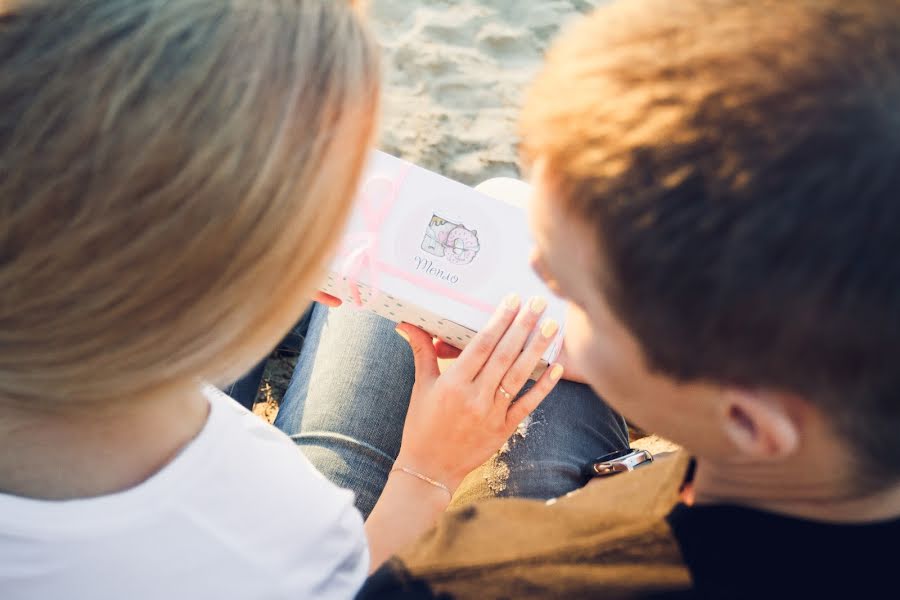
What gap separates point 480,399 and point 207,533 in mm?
424

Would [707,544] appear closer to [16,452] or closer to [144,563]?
[144,563]

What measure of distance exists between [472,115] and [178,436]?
4.19ft

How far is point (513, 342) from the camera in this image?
92 centimetres

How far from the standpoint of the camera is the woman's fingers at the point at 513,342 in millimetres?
919

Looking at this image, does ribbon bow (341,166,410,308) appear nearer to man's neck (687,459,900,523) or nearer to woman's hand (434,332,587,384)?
woman's hand (434,332,587,384)

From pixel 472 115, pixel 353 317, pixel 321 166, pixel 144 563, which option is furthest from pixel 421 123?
pixel 144 563

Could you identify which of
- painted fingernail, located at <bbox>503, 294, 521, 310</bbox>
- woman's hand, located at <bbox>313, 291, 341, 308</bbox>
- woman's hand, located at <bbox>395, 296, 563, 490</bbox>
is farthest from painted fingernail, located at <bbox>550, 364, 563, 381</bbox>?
woman's hand, located at <bbox>313, 291, 341, 308</bbox>

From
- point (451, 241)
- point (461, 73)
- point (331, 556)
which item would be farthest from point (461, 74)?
point (331, 556)

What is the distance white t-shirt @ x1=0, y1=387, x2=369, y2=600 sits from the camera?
56cm

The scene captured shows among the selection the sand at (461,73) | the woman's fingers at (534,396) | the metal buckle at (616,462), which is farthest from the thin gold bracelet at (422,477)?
the sand at (461,73)

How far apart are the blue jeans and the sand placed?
633 millimetres

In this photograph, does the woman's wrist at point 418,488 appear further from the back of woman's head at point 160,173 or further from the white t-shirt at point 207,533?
the back of woman's head at point 160,173

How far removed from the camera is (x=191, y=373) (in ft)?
1.94

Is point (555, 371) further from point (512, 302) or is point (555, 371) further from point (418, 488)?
point (418, 488)
